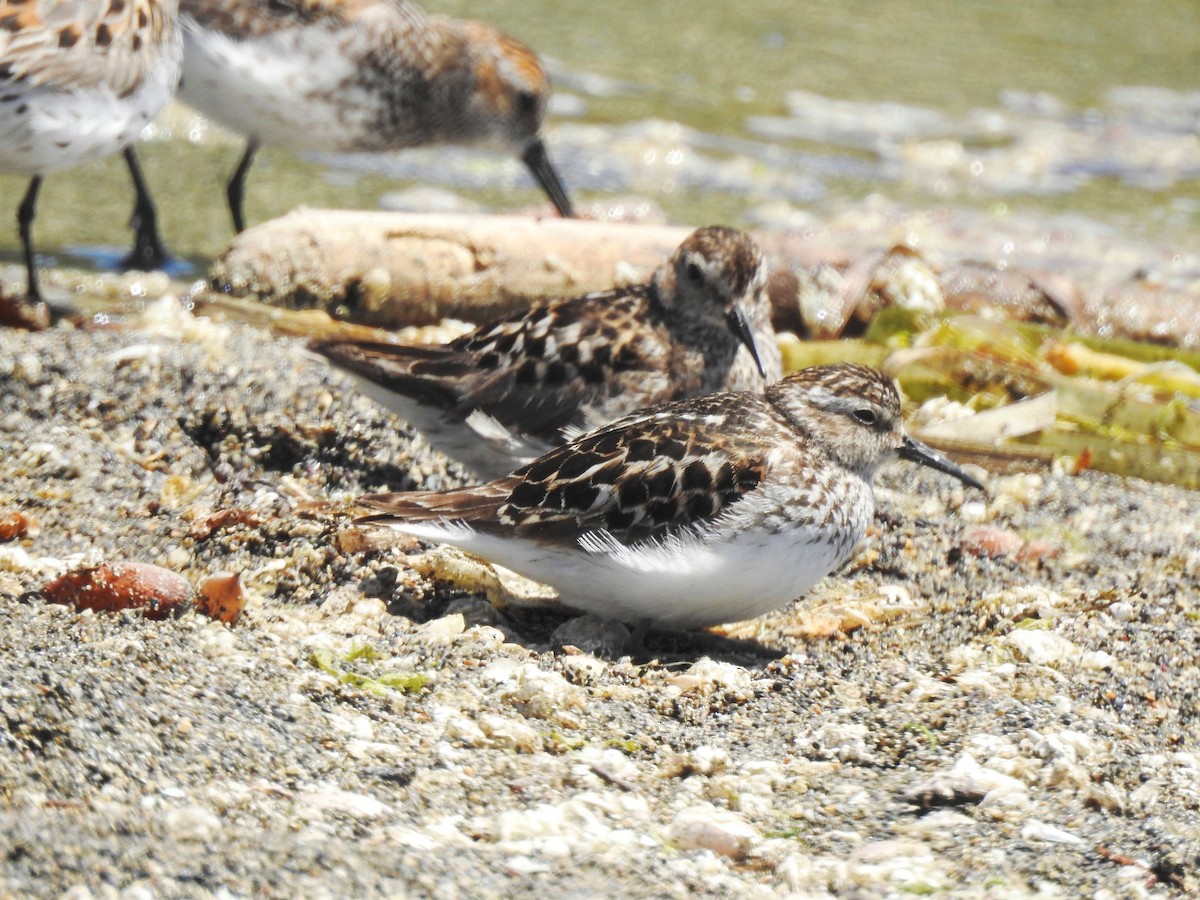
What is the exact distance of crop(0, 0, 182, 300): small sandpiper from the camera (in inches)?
212

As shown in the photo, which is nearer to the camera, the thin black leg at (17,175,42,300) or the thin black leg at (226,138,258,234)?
the thin black leg at (17,175,42,300)

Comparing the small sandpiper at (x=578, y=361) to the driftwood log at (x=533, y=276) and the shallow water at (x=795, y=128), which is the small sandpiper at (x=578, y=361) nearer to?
the driftwood log at (x=533, y=276)

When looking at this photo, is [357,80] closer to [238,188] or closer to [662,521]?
[238,188]

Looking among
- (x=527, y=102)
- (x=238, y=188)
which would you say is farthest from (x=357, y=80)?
(x=527, y=102)

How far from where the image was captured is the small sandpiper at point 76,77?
5.39m

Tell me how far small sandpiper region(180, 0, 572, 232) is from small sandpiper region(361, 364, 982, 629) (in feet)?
13.0

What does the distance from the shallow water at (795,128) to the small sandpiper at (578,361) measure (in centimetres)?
316

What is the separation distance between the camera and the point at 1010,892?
249cm

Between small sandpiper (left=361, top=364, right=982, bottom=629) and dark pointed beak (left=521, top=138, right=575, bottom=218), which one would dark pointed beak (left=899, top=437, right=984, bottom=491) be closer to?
small sandpiper (left=361, top=364, right=982, bottom=629)

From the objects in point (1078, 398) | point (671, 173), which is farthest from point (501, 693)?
point (671, 173)

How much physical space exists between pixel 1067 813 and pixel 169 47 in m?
4.73

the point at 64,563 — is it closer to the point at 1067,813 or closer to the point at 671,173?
the point at 1067,813

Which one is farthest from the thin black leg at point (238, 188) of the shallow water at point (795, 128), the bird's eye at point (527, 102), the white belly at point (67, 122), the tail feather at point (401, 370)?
the tail feather at point (401, 370)

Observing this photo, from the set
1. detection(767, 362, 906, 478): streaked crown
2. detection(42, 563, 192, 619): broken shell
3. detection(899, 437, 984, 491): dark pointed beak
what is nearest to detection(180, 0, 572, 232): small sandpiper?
detection(767, 362, 906, 478): streaked crown
